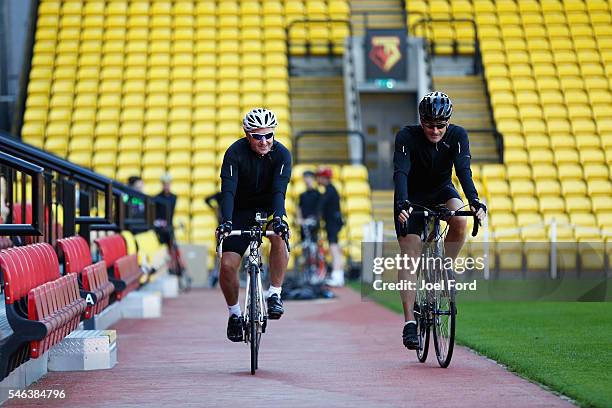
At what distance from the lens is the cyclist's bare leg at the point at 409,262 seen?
9.44m

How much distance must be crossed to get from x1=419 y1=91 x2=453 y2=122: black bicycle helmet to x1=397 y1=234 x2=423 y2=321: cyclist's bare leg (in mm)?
1013

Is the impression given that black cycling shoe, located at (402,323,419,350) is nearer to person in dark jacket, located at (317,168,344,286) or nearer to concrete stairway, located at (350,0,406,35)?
person in dark jacket, located at (317,168,344,286)

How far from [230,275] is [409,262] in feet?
4.52

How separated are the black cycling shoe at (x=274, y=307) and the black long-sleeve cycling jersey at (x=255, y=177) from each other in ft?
2.22

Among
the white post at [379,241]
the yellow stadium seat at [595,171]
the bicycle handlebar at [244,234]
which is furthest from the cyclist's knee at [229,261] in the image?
the yellow stadium seat at [595,171]

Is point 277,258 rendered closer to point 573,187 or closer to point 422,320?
point 422,320

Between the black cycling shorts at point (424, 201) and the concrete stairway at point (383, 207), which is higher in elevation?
the concrete stairway at point (383, 207)

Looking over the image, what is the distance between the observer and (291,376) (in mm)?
8594

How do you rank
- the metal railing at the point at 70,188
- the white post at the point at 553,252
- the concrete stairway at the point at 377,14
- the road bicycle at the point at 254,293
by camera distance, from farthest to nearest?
the concrete stairway at the point at 377,14 < the white post at the point at 553,252 < the metal railing at the point at 70,188 < the road bicycle at the point at 254,293

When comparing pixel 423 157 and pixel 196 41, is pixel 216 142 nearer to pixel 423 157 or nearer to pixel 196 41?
pixel 196 41

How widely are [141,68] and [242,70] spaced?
2.29 meters

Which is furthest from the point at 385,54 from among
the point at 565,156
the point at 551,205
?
the point at 551,205

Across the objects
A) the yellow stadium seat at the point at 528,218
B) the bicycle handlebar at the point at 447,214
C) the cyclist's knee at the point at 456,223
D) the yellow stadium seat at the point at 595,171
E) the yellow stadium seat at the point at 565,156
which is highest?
the yellow stadium seat at the point at 565,156

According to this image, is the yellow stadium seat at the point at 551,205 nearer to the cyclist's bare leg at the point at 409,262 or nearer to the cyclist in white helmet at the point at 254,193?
the cyclist's bare leg at the point at 409,262
